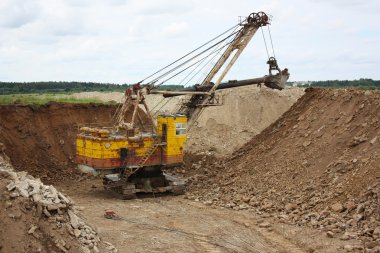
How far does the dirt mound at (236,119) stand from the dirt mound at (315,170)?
4.07m

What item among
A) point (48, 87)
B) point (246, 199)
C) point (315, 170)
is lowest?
point (246, 199)

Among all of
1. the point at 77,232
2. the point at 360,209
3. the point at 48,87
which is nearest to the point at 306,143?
the point at 360,209

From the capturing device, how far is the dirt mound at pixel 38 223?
33.0 ft

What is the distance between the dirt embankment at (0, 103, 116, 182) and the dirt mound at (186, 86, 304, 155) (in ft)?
20.6

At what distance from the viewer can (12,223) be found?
10242 mm

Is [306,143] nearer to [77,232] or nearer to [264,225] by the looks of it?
[264,225]

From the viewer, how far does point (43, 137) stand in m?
23.5

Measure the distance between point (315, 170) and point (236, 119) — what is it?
1445 centimetres

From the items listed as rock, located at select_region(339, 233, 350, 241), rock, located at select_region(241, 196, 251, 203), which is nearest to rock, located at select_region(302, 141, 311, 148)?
rock, located at select_region(241, 196, 251, 203)

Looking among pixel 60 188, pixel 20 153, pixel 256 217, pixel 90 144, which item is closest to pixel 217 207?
pixel 256 217

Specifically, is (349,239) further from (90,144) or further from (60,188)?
Result: (60,188)

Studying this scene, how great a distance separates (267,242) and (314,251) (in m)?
1.35

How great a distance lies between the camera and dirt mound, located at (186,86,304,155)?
27.1 metres

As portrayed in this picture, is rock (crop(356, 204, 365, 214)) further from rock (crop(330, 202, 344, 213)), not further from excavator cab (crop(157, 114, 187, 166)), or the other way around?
excavator cab (crop(157, 114, 187, 166))
